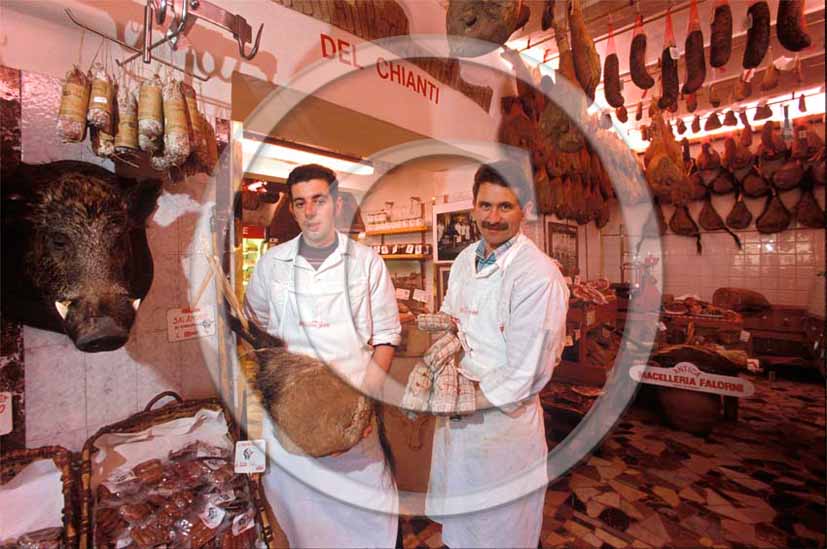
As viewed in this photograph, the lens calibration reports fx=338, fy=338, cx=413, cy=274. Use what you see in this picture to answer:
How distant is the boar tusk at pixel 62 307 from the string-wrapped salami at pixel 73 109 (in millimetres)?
352

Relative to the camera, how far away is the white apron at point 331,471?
854mm

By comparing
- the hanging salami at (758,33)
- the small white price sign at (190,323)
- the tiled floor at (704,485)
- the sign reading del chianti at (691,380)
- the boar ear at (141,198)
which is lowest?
the tiled floor at (704,485)

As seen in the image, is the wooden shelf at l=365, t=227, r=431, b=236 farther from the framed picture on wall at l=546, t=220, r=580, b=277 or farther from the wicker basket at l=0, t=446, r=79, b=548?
the wicker basket at l=0, t=446, r=79, b=548

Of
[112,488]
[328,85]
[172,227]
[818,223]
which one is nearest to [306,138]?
[328,85]

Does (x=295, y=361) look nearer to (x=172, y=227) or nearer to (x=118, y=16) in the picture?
(x=172, y=227)

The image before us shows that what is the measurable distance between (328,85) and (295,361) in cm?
88

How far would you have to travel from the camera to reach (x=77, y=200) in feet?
2.52

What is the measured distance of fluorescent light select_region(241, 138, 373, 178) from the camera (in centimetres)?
91

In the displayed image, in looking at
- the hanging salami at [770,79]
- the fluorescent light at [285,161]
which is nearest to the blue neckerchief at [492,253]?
the fluorescent light at [285,161]

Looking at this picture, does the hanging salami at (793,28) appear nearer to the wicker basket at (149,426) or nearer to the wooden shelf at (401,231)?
the wooden shelf at (401,231)

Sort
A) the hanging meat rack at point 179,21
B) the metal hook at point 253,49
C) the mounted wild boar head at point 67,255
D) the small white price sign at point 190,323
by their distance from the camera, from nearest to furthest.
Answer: the mounted wild boar head at point 67,255, the hanging meat rack at point 179,21, the metal hook at point 253,49, the small white price sign at point 190,323

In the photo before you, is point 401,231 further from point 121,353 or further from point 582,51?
point 121,353

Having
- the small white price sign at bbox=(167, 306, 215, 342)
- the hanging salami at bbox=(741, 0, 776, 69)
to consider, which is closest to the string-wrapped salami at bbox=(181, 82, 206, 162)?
the small white price sign at bbox=(167, 306, 215, 342)

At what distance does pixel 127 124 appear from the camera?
0.78m
